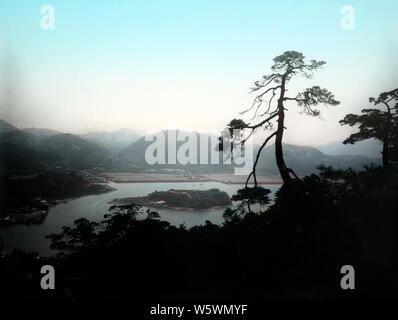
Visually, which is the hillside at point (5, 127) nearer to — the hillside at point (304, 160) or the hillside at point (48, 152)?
the hillside at point (48, 152)

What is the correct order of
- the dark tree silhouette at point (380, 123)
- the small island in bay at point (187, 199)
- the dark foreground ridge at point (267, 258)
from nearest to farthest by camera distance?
the dark foreground ridge at point (267, 258), the dark tree silhouette at point (380, 123), the small island in bay at point (187, 199)

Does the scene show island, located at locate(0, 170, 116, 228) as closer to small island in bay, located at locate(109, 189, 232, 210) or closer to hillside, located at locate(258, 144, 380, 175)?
small island in bay, located at locate(109, 189, 232, 210)

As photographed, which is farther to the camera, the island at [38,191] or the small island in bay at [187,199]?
the small island in bay at [187,199]

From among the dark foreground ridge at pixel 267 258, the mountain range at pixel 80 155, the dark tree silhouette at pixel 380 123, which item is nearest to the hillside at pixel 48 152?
the mountain range at pixel 80 155

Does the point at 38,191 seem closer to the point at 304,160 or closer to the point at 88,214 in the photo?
the point at 88,214

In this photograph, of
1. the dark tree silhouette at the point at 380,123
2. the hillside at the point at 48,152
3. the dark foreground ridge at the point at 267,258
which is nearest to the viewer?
the dark foreground ridge at the point at 267,258
